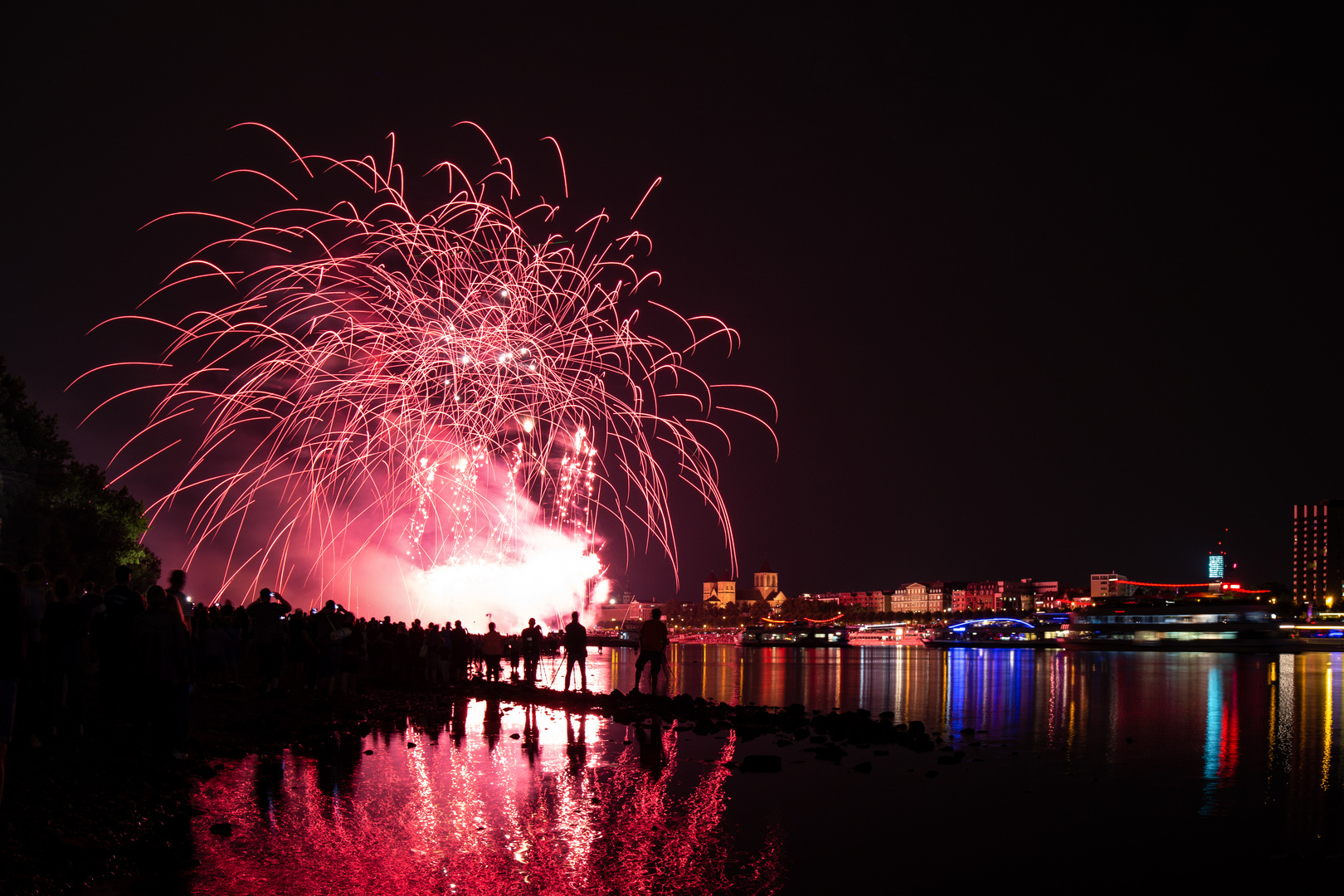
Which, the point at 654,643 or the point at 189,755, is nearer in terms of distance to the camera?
the point at 189,755

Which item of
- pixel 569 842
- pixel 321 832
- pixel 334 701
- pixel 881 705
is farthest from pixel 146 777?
pixel 881 705

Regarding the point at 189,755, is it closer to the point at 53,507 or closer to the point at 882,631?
the point at 53,507

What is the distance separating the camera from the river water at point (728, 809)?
6.54 meters

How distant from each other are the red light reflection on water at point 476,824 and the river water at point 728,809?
0.03m

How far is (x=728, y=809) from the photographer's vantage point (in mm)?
8609

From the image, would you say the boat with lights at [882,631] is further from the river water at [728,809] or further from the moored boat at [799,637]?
the river water at [728,809]

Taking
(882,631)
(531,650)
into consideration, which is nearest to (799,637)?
(882,631)

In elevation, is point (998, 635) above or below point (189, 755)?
below

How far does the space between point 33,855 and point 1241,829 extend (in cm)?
827

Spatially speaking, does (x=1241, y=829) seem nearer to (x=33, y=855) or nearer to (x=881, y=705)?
(x=33, y=855)

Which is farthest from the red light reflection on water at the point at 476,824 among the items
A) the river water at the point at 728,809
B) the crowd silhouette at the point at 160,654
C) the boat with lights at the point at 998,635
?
the boat with lights at the point at 998,635

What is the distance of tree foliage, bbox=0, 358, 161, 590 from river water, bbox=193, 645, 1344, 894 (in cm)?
2989

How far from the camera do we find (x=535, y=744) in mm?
12781

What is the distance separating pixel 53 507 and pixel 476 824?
40.1 metres
